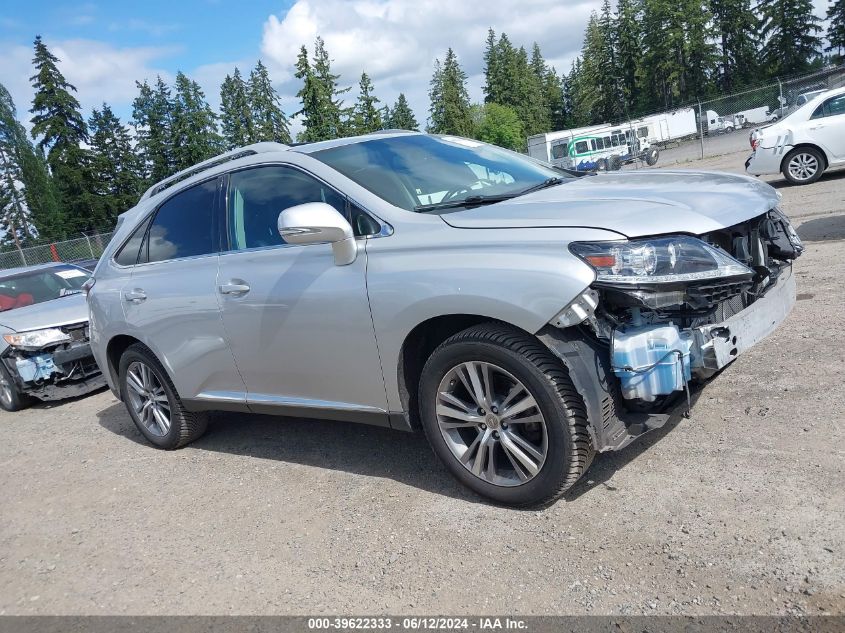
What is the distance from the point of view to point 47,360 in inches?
294

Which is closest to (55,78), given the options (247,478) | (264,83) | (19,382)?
(264,83)

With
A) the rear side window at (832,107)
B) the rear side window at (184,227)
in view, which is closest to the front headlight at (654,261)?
the rear side window at (184,227)

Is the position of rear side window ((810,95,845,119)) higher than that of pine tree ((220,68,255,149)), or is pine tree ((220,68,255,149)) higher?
pine tree ((220,68,255,149))

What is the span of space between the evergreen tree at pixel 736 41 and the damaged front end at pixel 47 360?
273ft

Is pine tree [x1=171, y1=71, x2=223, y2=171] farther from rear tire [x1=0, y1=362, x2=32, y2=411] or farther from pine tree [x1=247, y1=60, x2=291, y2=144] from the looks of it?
rear tire [x1=0, y1=362, x2=32, y2=411]

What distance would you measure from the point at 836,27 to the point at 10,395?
3398 inches

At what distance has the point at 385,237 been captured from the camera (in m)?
3.52

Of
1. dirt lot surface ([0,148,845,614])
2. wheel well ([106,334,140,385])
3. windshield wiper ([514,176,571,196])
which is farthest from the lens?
wheel well ([106,334,140,385])

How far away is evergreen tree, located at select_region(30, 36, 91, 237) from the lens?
173 feet

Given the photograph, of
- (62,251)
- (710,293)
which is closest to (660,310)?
(710,293)

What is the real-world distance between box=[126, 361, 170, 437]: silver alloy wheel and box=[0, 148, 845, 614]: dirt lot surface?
31 cm

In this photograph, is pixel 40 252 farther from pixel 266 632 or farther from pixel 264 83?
pixel 264 83

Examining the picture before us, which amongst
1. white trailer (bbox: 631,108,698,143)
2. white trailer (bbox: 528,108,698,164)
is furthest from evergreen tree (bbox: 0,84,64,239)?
white trailer (bbox: 631,108,698,143)

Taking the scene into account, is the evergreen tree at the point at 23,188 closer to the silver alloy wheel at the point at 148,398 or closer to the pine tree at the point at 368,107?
the pine tree at the point at 368,107
